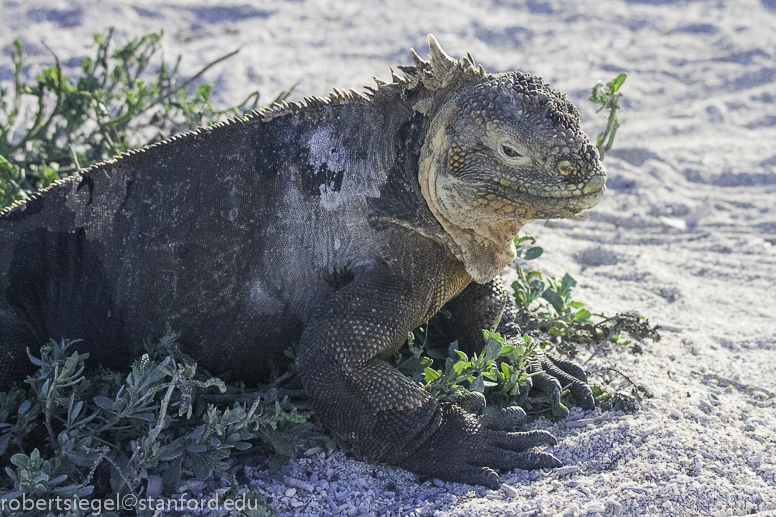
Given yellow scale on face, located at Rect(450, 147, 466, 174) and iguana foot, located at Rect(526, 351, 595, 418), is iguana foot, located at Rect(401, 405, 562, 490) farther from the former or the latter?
yellow scale on face, located at Rect(450, 147, 466, 174)

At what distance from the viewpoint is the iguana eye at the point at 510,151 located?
2.58 m

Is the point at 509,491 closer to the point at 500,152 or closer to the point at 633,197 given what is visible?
the point at 500,152

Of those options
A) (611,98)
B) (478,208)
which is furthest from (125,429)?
(611,98)

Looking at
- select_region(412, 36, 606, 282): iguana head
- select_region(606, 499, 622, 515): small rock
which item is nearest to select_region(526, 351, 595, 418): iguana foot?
select_region(606, 499, 622, 515): small rock

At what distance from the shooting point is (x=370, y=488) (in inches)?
104

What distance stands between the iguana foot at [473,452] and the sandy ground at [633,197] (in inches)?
2.4

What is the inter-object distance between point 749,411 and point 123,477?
8.37 feet

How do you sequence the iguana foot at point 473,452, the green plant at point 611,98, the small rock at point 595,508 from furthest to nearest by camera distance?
the green plant at point 611,98
the iguana foot at point 473,452
the small rock at point 595,508

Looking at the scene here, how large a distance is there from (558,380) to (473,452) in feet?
2.25

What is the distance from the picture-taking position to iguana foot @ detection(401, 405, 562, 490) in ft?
8.67

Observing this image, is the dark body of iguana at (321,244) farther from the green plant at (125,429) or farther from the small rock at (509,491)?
the green plant at (125,429)

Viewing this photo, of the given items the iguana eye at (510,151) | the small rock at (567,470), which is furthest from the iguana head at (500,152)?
the small rock at (567,470)

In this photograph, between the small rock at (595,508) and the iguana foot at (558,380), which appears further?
the iguana foot at (558,380)

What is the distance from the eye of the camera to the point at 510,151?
259cm
